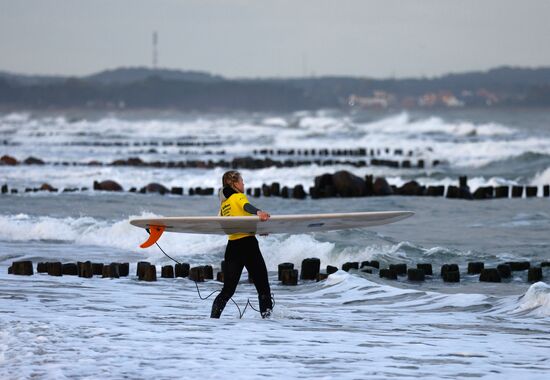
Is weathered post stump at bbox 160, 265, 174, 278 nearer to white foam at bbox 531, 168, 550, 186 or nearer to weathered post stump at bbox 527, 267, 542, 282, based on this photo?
weathered post stump at bbox 527, 267, 542, 282

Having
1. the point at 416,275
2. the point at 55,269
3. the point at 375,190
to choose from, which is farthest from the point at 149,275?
the point at 375,190

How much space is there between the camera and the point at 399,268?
48.8 feet

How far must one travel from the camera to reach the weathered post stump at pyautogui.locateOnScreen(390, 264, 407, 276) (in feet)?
48.1

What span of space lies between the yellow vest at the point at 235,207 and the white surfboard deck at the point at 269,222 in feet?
0.19

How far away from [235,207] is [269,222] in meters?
0.43

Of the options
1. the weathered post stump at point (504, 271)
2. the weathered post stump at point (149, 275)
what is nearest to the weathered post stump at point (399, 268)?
the weathered post stump at point (504, 271)

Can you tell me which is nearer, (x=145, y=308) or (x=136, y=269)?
(x=145, y=308)

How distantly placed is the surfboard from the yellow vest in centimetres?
6

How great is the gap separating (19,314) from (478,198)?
1849 centimetres

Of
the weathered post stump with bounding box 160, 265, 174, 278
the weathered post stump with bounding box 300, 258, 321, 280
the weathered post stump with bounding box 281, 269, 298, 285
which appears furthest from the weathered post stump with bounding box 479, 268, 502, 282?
the weathered post stump with bounding box 160, 265, 174, 278

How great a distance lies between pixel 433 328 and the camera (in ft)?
35.3

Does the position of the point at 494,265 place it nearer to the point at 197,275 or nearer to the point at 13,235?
the point at 197,275

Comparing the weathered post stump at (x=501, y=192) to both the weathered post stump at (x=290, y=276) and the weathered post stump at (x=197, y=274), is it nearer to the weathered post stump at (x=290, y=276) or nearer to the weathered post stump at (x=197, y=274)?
the weathered post stump at (x=290, y=276)

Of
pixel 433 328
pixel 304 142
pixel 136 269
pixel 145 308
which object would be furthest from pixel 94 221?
pixel 304 142
